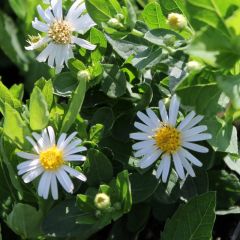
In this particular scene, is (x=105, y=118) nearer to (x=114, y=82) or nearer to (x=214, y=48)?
(x=114, y=82)

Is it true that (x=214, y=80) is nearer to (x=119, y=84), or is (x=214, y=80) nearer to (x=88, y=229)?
(x=119, y=84)

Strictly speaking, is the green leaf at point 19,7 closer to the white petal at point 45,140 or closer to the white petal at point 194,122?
the white petal at point 45,140

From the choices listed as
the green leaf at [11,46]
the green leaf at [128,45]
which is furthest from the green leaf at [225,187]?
the green leaf at [11,46]

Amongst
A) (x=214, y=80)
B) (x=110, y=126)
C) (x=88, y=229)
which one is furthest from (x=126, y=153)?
(x=214, y=80)

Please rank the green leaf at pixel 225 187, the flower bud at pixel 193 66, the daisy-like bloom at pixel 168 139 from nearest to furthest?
the flower bud at pixel 193 66 < the daisy-like bloom at pixel 168 139 < the green leaf at pixel 225 187

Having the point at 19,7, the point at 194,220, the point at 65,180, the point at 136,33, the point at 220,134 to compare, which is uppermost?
the point at 19,7

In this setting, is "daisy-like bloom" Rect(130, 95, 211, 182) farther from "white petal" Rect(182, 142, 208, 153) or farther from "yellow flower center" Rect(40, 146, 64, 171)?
"yellow flower center" Rect(40, 146, 64, 171)

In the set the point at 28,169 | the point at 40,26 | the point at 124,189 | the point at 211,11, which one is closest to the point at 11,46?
the point at 40,26
